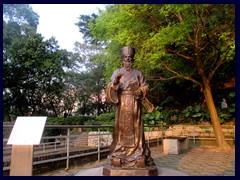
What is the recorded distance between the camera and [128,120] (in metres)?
4.39

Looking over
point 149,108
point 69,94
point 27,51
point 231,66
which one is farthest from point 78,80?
point 149,108

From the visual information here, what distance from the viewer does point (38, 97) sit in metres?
16.3

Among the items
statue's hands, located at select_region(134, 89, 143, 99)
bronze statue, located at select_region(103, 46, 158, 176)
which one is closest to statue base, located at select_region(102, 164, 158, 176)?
bronze statue, located at select_region(103, 46, 158, 176)

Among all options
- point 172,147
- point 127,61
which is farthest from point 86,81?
point 127,61

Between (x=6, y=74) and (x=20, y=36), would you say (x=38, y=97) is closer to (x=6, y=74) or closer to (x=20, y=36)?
(x=6, y=74)

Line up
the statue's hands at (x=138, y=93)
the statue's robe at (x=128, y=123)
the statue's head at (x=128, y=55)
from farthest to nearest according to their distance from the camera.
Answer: the statue's head at (x=128, y=55) → the statue's hands at (x=138, y=93) → the statue's robe at (x=128, y=123)

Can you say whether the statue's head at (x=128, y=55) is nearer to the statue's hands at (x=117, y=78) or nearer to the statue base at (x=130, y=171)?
the statue's hands at (x=117, y=78)

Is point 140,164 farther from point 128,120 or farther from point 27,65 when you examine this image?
point 27,65

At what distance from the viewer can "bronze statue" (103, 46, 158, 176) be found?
4176 mm

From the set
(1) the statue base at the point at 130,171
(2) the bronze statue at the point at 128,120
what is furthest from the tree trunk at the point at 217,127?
(1) the statue base at the point at 130,171

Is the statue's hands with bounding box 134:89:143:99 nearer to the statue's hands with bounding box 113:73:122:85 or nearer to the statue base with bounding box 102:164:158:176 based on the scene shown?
the statue's hands with bounding box 113:73:122:85

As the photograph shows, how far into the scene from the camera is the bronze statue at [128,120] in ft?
13.7

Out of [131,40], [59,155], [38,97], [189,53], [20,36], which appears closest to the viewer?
[59,155]

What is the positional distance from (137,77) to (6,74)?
11871 mm
